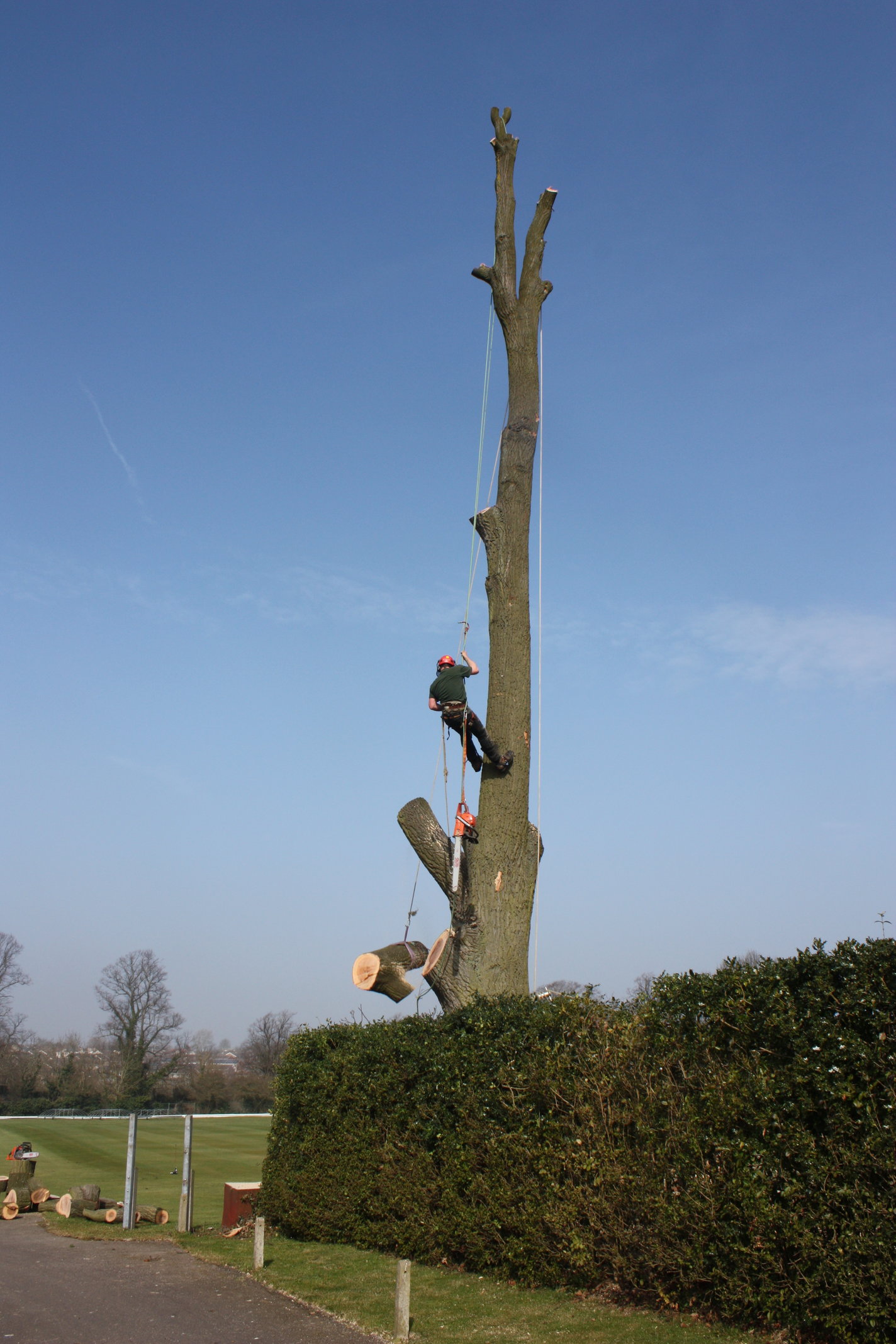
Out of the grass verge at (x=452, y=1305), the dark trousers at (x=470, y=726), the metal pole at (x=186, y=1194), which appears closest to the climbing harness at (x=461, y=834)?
the dark trousers at (x=470, y=726)

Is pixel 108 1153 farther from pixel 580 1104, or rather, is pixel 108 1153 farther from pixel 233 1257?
pixel 580 1104

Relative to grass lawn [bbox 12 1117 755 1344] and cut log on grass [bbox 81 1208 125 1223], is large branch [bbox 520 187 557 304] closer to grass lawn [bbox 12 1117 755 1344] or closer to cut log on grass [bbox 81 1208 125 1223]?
grass lawn [bbox 12 1117 755 1344]

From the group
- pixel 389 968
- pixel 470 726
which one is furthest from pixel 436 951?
pixel 470 726

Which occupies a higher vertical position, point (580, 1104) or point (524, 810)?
point (524, 810)

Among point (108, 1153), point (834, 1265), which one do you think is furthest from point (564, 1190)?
point (108, 1153)

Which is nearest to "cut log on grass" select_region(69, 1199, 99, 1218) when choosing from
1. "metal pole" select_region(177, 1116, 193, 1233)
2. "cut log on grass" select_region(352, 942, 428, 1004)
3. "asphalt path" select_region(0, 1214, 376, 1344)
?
"metal pole" select_region(177, 1116, 193, 1233)

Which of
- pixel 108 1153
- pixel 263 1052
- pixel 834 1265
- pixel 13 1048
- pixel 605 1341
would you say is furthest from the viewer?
pixel 263 1052

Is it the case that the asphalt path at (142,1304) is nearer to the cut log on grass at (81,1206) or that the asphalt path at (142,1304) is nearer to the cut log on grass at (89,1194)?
the cut log on grass at (81,1206)

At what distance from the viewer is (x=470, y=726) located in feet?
30.8

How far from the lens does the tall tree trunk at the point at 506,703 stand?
9.07 m

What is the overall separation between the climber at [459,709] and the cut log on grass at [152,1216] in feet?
27.2

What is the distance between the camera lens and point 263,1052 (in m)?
65.1

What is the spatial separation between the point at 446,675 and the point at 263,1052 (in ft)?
206

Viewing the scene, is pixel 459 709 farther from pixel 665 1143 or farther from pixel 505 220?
pixel 505 220
